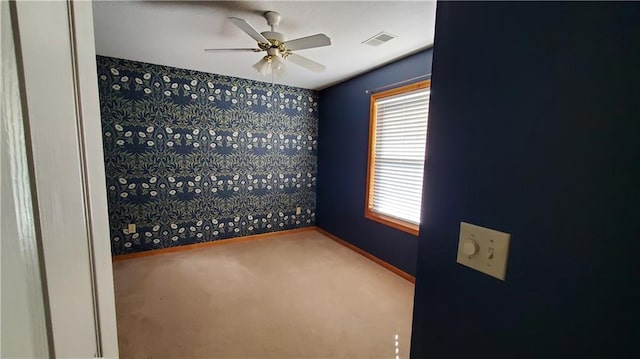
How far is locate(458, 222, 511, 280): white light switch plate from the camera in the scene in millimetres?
Result: 644

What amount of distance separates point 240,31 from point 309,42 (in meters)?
0.72

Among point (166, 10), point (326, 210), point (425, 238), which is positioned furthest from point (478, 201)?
point (326, 210)

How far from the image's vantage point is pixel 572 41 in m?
0.52

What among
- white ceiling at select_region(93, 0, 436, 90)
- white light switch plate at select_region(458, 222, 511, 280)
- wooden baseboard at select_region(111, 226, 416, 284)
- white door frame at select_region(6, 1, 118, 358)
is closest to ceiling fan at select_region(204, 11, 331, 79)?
white ceiling at select_region(93, 0, 436, 90)

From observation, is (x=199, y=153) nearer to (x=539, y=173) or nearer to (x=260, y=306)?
(x=260, y=306)

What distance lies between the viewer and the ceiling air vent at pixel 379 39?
90.8 inches

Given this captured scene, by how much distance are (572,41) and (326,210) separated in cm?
387

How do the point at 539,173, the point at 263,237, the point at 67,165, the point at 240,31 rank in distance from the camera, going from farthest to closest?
the point at 263,237 < the point at 240,31 < the point at 539,173 < the point at 67,165

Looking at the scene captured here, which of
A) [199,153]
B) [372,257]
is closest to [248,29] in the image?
[199,153]

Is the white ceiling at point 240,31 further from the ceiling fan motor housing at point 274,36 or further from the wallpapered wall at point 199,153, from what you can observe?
the wallpapered wall at point 199,153

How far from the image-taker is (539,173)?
58 cm

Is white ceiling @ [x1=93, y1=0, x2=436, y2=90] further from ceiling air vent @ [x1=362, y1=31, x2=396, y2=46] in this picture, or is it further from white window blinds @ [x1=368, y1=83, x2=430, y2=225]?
white window blinds @ [x1=368, y1=83, x2=430, y2=225]

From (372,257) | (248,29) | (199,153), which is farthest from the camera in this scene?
(199,153)

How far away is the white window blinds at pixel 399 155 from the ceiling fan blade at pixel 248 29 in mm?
1593
